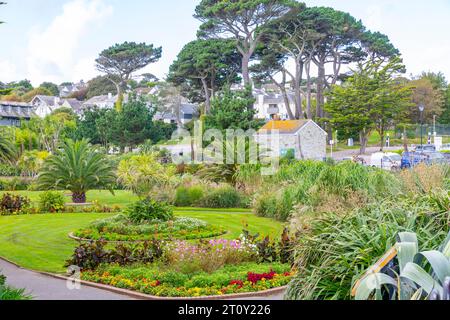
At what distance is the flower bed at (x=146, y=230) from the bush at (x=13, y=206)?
15.9 feet

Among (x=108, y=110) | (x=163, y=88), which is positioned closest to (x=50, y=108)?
(x=108, y=110)

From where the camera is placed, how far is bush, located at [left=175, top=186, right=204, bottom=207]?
661 inches

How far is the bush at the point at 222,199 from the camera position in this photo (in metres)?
16.5

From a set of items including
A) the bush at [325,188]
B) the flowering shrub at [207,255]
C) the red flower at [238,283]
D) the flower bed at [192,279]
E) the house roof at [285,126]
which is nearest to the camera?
the flower bed at [192,279]

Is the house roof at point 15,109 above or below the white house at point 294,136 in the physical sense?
above

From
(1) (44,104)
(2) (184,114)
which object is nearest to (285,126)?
(2) (184,114)

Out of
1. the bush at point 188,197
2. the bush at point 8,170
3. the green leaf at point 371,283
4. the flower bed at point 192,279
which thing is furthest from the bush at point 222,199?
the bush at point 8,170

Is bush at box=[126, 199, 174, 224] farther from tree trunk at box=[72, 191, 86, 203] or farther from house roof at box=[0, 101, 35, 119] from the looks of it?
house roof at box=[0, 101, 35, 119]

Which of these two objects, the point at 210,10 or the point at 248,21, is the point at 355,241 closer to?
the point at 210,10

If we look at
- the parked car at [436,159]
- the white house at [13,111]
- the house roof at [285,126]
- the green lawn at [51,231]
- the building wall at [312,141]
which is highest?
the white house at [13,111]

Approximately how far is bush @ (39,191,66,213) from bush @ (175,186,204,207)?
3.30m

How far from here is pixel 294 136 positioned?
29984mm

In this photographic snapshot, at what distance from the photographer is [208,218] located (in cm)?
1408

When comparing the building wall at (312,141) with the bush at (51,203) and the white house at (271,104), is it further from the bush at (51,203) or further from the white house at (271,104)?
the bush at (51,203)
